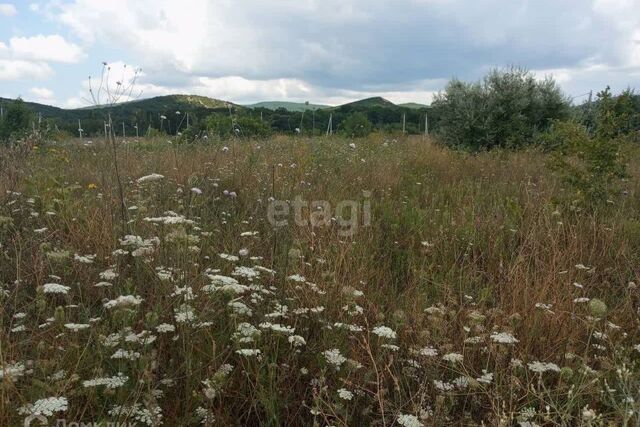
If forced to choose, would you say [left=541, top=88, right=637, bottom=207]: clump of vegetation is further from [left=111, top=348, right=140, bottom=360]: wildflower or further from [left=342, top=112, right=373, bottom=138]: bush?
[left=342, top=112, right=373, bottom=138]: bush

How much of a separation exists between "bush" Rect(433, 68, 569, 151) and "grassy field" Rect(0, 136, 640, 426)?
20.9 ft

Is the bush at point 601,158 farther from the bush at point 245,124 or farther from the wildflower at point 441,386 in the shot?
the bush at point 245,124

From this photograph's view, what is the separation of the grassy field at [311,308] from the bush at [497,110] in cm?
636

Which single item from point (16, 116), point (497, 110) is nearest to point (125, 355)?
point (497, 110)

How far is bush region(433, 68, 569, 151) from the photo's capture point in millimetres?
11398

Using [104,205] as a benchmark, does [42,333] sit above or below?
below

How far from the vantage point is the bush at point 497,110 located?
37.4 feet

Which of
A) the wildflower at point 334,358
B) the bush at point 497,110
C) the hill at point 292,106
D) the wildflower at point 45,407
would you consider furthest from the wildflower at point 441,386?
the bush at point 497,110

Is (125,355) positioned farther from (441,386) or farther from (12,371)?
(441,386)

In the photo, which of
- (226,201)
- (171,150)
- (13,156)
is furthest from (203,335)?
(171,150)

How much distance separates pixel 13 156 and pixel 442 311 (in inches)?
206

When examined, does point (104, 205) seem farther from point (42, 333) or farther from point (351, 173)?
point (351, 173)

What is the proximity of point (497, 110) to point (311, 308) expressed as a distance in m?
10.7

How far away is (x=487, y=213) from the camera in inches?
176
